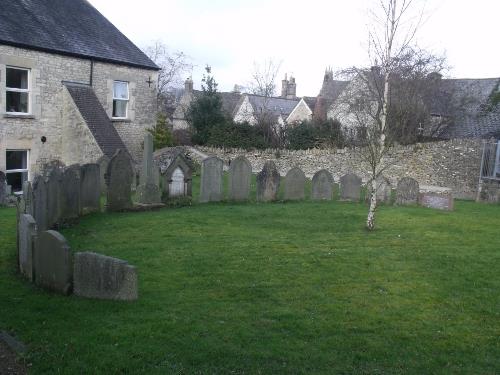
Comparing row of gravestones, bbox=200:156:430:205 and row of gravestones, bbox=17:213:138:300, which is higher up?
row of gravestones, bbox=200:156:430:205

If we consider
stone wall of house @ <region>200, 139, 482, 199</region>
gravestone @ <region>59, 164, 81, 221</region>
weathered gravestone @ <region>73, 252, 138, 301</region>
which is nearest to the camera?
weathered gravestone @ <region>73, 252, 138, 301</region>

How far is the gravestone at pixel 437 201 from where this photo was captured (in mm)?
15414

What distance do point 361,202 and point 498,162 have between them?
6069 mm

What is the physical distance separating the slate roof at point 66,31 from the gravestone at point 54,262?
12448 millimetres

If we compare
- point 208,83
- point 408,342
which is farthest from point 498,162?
point 208,83

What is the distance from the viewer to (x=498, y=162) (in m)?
18.5

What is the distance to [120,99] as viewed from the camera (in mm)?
21391

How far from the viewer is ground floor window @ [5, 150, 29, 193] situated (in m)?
17.5

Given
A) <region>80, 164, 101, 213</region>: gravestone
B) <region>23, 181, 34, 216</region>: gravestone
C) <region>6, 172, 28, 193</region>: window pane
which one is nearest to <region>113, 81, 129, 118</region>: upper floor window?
<region>6, 172, 28, 193</region>: window pane

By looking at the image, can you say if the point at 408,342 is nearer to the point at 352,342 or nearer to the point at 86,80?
the point at 352,342

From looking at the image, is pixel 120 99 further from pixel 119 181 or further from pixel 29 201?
pixel 29 201

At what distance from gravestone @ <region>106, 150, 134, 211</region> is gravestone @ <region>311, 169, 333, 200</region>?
644 centimetres

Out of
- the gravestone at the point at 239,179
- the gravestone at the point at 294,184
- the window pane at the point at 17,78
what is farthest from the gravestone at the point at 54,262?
the window pane at the point at 17,78

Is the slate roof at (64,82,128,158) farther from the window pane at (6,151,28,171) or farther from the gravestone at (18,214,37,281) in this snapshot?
the gravestone at (18,214,37,281)
